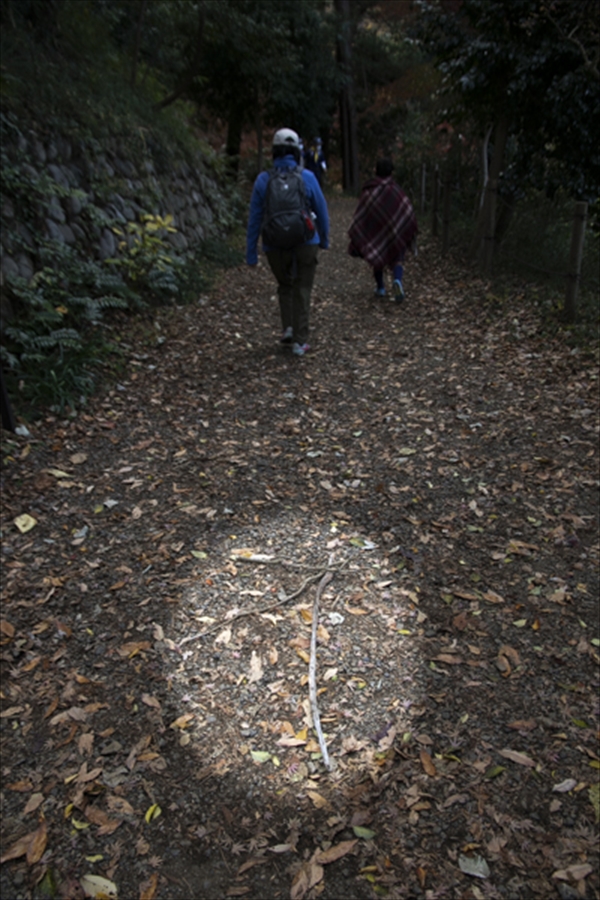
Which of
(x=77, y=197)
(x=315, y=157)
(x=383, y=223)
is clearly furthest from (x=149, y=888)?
(x=315, y=157)

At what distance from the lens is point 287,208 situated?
545cm

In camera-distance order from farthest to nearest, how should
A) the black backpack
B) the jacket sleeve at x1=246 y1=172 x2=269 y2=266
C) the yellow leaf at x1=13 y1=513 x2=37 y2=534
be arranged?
the jacket sleeve at x1=246 y1=172 x2=269 y2=266, the black backpack, the yellow leaf at x1=13 y1=513 x2=37 y2=534

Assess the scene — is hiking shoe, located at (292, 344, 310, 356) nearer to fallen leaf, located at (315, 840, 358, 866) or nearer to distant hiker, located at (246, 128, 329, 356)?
distant hiker, located at (246, 128, 329, 356)

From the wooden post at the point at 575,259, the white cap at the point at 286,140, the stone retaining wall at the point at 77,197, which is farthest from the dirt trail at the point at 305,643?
the white cap at the point at 286,140

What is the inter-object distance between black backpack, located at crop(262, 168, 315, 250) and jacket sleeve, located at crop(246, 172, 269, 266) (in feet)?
0.27

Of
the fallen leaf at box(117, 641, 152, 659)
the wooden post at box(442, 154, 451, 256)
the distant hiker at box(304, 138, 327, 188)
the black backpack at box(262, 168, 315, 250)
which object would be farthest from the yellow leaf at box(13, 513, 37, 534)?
the distant hiker at box(304, 138, 327, 188)

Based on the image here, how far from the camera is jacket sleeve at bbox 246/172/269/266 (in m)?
5.57

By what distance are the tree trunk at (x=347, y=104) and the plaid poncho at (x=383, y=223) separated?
15446mm

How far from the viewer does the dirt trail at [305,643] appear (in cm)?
217

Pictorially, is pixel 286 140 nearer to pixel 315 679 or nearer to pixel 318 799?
pixel 315 679

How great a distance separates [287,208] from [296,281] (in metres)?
0.74

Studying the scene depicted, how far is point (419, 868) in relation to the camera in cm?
209

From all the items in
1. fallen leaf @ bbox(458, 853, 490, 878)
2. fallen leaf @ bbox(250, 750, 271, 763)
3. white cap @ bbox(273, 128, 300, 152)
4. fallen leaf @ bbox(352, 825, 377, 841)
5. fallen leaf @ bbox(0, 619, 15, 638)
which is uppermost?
white cap @ bbox(273, 128, 300, 152)

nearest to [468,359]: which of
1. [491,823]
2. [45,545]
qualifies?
[45,545]
